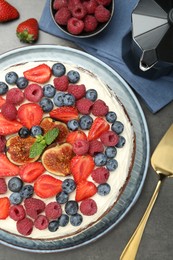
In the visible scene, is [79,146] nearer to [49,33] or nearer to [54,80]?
[54,80]

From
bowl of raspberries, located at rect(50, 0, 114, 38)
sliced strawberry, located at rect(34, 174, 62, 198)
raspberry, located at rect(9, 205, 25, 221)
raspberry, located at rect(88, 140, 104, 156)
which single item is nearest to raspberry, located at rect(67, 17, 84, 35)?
bowl of raspberries, located at rect(50, 0, 114, 38)

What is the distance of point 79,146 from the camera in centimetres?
147

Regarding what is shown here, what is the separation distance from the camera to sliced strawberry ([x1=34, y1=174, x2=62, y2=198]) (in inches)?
58.6

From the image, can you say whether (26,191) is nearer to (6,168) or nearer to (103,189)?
(6,168)

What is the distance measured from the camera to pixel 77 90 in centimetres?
150

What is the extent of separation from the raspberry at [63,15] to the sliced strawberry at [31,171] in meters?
0.43

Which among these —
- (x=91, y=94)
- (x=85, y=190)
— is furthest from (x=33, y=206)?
(x=91, y=94)

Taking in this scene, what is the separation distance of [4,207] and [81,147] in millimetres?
278

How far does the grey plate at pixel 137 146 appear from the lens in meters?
1.63

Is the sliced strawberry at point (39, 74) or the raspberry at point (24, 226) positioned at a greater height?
the sliced strawberry at point (39, 74)

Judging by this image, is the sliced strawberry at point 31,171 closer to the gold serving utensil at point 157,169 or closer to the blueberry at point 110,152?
the blueberry at point 110,152

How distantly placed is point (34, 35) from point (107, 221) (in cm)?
62

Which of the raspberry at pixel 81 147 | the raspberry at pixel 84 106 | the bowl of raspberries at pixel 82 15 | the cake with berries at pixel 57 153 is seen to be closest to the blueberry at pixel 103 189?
the cake with berries at pixel 57 153

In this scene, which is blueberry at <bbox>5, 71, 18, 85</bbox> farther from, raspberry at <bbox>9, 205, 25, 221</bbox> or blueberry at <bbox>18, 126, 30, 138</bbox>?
raspberry at <bbox>9, 205, 25, 221</bbox>
